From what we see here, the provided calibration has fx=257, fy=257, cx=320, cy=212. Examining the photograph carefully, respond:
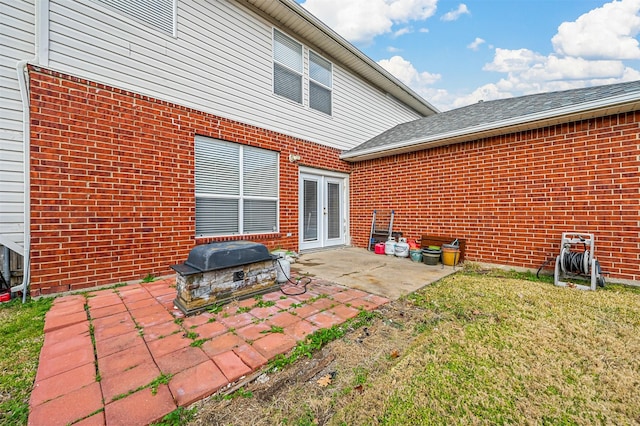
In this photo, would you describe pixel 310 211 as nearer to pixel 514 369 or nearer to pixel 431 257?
pixel 431 257

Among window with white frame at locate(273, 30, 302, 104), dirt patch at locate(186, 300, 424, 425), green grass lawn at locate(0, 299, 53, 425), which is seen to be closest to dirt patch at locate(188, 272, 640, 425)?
dirt patch at locate(186, 300, 424, 425)

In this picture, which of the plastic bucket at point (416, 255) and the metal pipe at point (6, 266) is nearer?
the metal pipe at point (6, 266)

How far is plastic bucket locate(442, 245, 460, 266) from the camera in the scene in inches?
207

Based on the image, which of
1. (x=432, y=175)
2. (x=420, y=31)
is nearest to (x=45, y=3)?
(x=432, y=175)

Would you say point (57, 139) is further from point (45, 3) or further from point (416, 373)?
point (416, 373)

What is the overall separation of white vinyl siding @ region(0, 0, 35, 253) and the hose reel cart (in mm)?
7760

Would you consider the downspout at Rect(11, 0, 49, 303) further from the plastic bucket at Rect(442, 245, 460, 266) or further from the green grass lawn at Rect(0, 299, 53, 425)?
the plastic bucket at Rect(442, 245, 460, 266)

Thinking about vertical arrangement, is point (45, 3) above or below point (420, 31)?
below

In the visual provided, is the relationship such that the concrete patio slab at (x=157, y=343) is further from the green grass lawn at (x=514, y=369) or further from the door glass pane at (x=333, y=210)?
the door glass pane at (x=333, y=210)

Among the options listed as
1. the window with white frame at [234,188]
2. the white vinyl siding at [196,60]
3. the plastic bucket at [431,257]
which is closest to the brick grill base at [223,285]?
the window with white frame at [234,188]

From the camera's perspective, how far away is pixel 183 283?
114 inches

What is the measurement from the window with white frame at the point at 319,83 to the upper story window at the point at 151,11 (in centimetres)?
320

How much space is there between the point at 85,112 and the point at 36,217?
61.1 inches

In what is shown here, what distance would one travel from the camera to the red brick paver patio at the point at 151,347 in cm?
156
